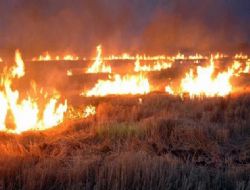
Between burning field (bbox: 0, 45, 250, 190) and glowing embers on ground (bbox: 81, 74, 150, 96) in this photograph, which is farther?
glowing embers on ground (bbox: 81, 74, 150, 96)

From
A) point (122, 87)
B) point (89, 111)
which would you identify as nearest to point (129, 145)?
point (89, 111)

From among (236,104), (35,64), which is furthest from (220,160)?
(35,64)

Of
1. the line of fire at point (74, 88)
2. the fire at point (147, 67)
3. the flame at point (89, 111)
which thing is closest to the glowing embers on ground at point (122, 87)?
the line of fire at point (74, 88)

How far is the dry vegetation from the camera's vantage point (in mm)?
5094

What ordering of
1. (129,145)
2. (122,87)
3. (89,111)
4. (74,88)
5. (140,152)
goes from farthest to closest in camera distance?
(74,88) → (122,87) → (89,111) → (129,145) → (140,152)

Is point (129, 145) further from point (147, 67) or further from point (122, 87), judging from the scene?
point (147, 67)

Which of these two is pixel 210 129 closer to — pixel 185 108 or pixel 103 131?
pixel 103 131

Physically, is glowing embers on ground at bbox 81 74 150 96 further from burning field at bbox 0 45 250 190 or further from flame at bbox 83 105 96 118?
flame at bbox 83 105 96 118

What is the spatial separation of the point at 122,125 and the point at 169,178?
4151 millimetres

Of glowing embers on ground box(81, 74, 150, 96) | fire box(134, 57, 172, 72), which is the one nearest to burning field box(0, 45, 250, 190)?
glowing embers on ground box(81, 74, 150, 96)

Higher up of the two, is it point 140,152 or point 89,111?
point 89,111

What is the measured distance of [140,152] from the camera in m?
6.28

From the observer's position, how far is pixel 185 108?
12.9 m

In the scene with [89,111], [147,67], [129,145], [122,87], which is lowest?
[129,145]
